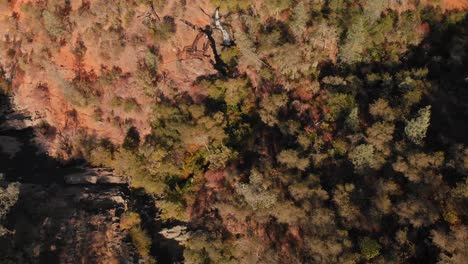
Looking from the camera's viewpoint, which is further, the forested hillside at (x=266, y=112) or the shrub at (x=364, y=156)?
the shrub at (x=364, y=156)

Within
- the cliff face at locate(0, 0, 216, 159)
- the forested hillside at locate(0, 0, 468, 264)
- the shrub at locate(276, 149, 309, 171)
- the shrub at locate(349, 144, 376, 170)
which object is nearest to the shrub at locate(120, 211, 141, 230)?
the forested hillside at locate(0, 0, 468, 264)

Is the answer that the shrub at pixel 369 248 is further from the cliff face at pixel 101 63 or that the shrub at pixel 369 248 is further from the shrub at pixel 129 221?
the cliff face at pixel 101 63

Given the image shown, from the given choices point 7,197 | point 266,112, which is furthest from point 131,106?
Answer: point 7,197

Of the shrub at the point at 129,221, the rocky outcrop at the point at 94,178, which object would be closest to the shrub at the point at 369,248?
the shrub at the point at 129,221

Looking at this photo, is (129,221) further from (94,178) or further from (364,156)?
(364,156)

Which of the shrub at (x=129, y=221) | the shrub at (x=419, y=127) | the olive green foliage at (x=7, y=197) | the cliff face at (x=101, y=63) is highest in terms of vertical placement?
the cliff face at (x=101, y=63)

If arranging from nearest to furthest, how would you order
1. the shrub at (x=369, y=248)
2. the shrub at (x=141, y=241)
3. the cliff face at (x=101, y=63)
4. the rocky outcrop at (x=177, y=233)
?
the shrub at (x=369, y=248) < the shrub at (x=141, y=241) < the rocky outcrop at (x=177, y=233) < the cliff face at (x=101, y=63)

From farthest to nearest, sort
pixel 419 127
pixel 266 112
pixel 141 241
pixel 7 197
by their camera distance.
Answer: pixel 266 112
pixel 141 241
pixel 419 127
pixel 7 197

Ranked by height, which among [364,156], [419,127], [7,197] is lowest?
[7,197]

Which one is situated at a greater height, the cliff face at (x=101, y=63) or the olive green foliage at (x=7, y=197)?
the cliff face at (x=101, y=63)

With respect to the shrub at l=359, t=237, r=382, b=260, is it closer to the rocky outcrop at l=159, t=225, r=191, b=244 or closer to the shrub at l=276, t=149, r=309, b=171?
the shrub at l=276, t=149, r=309, b=171
